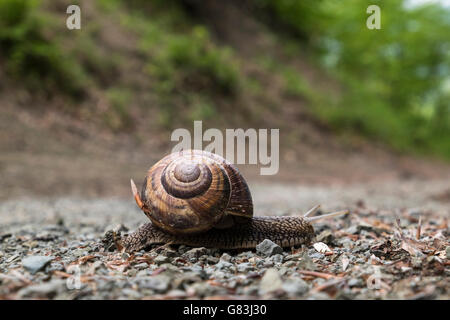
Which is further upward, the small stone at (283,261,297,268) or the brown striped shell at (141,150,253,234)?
the brown striped shell at (141,150,253,234)

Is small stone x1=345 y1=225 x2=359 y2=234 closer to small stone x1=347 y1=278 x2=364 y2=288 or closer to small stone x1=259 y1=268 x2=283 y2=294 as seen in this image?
small stone x1=347 y1=278 x2=364 y2=288

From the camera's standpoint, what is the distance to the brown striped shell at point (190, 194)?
3.36 meters

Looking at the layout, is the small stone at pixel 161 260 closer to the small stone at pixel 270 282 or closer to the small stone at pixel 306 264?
the small stone at pixel 270 282

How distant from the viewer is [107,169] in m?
11.4

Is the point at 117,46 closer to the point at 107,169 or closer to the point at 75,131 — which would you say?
the point at 75,131

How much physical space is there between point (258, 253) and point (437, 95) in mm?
31488

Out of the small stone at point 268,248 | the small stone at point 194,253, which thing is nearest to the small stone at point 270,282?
the small stone at point 268,248

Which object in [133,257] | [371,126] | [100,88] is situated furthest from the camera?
[371,126]

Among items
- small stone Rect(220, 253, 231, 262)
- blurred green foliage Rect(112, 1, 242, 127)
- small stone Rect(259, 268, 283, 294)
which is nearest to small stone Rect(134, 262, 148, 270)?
small stone Rect(220, 253, 231, 262)

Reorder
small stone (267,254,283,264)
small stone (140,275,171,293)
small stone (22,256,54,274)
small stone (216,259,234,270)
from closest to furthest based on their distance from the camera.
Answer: small stone (140,275,171,293) < small stone (22,256,54,274) < small stone (216,259,234,270) < small stone (267,254,283,264)

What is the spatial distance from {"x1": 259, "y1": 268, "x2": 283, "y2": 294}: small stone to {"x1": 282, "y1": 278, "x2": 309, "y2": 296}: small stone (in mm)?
36

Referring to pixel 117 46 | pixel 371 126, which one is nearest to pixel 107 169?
pixel 117 46

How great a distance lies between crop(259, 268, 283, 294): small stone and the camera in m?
2.51
